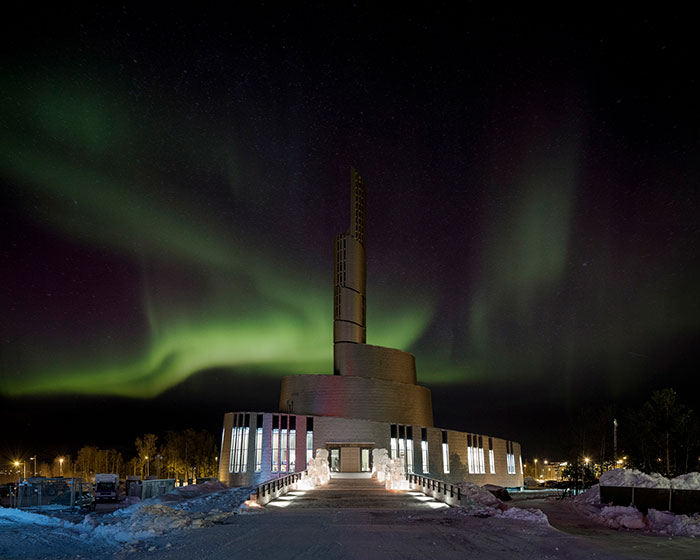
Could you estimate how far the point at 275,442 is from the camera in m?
67.1

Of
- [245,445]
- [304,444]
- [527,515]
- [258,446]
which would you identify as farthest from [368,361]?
[527,515]

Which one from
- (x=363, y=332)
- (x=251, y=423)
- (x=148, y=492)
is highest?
(x=363, y=332)

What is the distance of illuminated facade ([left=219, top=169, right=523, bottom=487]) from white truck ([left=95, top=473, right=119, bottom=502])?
22455mm

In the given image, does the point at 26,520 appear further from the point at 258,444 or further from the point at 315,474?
the point at 258,444

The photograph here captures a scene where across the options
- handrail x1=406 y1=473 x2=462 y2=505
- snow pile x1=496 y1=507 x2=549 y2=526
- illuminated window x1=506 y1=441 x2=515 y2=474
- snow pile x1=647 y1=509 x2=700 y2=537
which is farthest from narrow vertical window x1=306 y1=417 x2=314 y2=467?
snow pile x1=496 y1=507 x2=549 y2=526

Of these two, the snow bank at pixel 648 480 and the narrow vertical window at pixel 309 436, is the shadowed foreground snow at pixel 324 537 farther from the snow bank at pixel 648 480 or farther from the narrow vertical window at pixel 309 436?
the narrow vertical window at pixel 309 436

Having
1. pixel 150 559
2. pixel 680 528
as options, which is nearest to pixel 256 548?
pixel 150 559

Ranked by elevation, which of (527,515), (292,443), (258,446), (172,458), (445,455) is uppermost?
(292,443)

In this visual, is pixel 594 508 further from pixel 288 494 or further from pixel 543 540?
pixel 543 540

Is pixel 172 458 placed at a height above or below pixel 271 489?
below

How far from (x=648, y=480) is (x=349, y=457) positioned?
40.0 m

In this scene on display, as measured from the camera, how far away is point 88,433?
184 m

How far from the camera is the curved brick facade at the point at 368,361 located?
247 ft

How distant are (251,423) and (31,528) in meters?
48.0
